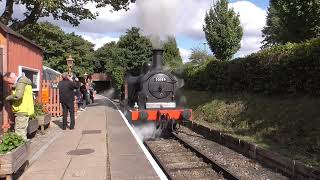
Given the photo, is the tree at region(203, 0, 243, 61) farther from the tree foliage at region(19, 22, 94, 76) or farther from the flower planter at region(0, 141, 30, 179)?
the flower planter at region(0, 141, 30, 179)

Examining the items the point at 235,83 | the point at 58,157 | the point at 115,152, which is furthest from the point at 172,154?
the point at 235,83

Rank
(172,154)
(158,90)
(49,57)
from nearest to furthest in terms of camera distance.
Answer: (172,154)
(158,90)
(49,57)

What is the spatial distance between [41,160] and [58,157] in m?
0.44

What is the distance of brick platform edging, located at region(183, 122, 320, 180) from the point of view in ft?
26.7

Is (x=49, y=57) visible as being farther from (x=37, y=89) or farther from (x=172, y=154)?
(x=172, y=154)

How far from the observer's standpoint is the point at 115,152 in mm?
10055

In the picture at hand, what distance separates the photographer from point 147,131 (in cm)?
1527

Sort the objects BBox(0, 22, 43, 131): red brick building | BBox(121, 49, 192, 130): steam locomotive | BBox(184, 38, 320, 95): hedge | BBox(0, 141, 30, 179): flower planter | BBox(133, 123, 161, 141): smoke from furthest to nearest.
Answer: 1. BBox(133, 123, 161, 141): smoke
2. BBox(121, 49, 192, 130): steam locomotive
3. BBox(184, 38, 320, 95): hedge
4. BBox(0, 22, 43, 131): red brick building
5. BBox(0, 141, 30, 179): flower planter

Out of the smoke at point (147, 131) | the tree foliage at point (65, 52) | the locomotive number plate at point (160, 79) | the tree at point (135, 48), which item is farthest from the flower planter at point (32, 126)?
the tree foliage at point (65, 52)

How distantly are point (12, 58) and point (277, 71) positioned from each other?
27.0 feet

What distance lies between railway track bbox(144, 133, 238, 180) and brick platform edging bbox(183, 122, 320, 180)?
111 centimetres

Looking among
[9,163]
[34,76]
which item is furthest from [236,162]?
[34,76]

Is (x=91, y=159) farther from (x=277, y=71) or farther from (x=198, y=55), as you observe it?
(x=198, y=55)

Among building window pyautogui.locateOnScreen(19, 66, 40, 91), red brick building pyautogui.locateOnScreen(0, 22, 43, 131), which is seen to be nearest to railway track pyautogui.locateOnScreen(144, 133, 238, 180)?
red brick building pyautogui.locateOnScreen(0, 22, 43, 131)
